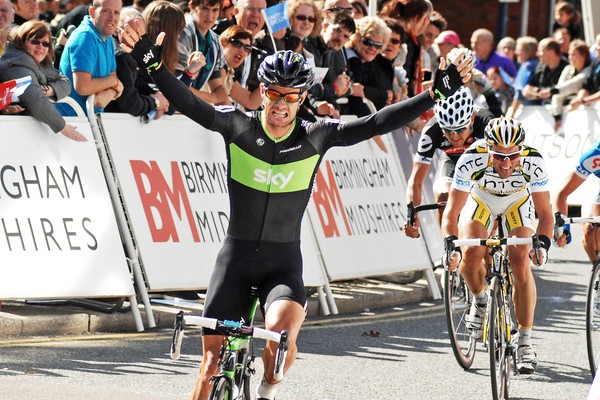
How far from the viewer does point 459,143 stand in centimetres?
1092

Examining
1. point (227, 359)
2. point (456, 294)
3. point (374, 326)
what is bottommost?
point (374, 326)

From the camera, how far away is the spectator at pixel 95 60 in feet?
34.6

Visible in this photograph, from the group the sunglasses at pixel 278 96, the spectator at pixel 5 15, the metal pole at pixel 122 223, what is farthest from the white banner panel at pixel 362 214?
the sunglasses at pixel 278 96

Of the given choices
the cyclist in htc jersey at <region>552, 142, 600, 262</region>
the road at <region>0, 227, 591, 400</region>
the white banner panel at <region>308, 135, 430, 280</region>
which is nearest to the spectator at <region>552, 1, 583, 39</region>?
the white banner panel at <region>308, 135, 430, 280</region>

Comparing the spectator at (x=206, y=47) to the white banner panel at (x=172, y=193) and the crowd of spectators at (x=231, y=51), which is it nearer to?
the crowd of spectators at (x=231, y=51)

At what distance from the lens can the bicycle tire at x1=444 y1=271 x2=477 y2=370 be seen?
32.3 ft

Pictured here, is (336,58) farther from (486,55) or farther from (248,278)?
(486,55)

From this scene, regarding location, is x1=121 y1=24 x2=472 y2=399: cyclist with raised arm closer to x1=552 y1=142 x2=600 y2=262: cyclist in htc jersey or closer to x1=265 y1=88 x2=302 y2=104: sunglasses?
x1=265 y1=88 x2=302 y2=104: sunglasses

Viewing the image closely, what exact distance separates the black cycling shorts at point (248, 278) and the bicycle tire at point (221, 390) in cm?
64

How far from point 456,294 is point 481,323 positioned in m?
0.43

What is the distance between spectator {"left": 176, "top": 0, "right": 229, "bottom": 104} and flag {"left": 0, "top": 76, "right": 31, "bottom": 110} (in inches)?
71.4

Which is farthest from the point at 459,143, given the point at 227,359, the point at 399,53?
the point at 227,359

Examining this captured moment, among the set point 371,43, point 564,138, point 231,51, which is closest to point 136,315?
point 231,51

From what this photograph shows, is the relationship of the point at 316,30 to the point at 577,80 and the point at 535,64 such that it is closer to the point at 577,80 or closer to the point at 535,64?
the point at 577,80
